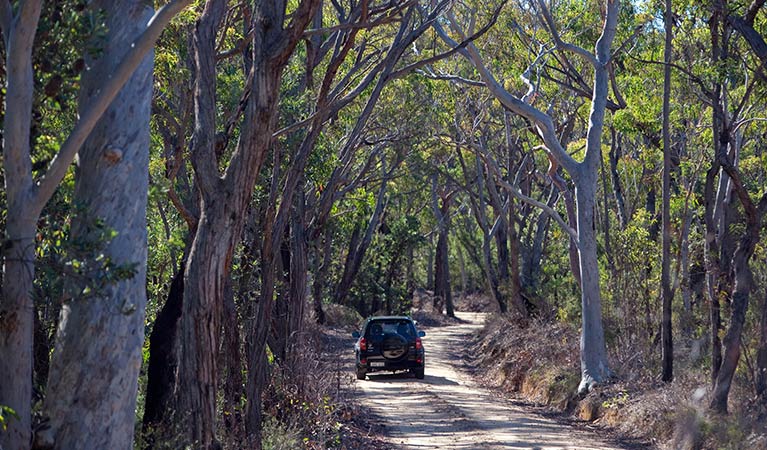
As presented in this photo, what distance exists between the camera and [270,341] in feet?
54.6

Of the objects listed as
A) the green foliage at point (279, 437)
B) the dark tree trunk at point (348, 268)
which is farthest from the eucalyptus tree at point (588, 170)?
the dark tree trunk at point (348, 268)

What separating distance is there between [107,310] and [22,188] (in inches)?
42.8

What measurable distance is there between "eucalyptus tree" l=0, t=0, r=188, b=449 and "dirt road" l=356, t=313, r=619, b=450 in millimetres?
9669

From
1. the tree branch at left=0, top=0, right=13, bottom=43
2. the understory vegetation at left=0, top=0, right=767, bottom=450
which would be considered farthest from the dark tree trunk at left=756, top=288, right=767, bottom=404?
the tree branch at left=0, top=0, right=13, bottom=43

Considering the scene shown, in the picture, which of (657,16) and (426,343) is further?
(426,343)

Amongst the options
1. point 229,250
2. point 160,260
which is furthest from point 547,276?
point 229,250

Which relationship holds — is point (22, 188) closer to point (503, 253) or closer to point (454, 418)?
point (454, 418)

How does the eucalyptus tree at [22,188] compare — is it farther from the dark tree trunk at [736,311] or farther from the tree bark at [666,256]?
the tree bark at [666,256]

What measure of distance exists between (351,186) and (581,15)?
958cm

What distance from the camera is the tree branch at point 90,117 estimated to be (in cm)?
598

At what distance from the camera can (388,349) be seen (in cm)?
2584

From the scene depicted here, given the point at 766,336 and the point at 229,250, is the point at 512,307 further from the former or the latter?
the point at 229,250

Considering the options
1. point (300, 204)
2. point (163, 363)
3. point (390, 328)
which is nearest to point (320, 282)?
point (390, 328)

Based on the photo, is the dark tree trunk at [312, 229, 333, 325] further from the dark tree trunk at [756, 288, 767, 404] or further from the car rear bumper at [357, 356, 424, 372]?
the dark tree trunk at [756, 288, 767, 404]
